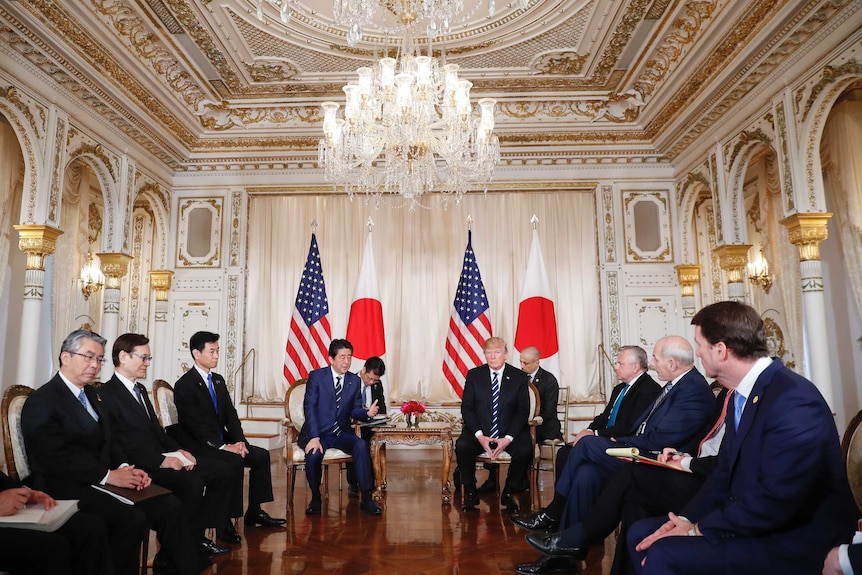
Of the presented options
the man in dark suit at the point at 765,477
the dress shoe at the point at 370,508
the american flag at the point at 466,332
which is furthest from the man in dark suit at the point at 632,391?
the american flag at the point at 466,332

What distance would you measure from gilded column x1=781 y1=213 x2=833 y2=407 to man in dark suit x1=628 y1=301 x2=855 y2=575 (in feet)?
14.2

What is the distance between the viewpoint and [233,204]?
9.12 metres

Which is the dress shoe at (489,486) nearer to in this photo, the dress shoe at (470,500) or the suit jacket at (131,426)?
the dress shoe at (470,500)

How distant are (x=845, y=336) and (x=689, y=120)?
10.7 feet

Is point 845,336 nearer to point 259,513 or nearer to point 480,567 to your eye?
point 480,567

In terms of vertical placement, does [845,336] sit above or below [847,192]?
below

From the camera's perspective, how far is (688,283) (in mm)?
8539

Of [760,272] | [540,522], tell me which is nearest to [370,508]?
[540,522]

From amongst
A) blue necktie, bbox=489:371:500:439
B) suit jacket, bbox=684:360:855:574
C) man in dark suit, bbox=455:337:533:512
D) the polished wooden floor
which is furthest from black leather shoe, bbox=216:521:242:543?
suit jacket, bbox=684:360:855:574

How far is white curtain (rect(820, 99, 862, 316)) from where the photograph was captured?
6.73 metres

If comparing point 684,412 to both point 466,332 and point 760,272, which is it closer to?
point 466,332

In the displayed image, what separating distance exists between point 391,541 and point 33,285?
15.4 feet

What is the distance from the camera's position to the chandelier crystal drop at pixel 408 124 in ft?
17.8

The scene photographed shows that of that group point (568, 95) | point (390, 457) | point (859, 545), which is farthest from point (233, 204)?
point (859, 545)
